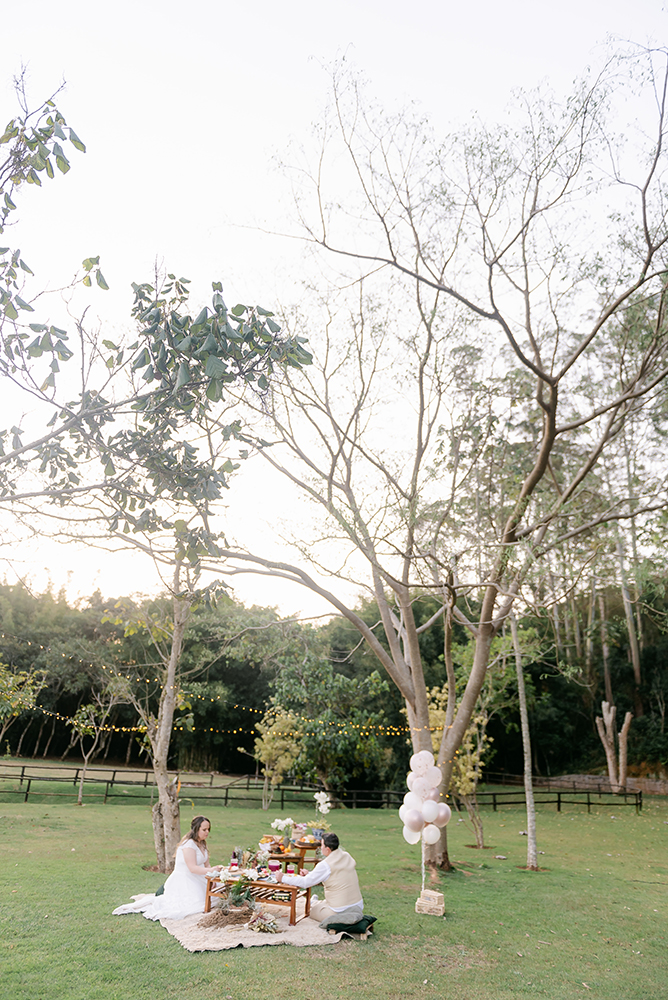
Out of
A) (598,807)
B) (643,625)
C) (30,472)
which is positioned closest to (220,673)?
(598,807)

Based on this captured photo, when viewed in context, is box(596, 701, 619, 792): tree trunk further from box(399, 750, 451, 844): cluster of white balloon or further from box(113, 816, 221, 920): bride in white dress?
box(113, 816, 221, 920): bride in white dress

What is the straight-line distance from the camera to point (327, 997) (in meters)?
4.25

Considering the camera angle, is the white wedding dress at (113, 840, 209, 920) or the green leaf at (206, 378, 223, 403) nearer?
the green leaf at (206, 378, 223, 403)

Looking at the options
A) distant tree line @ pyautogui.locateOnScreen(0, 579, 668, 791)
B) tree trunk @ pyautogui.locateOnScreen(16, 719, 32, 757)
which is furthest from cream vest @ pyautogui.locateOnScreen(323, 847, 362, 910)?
tree trunk @ pyautogui.locateOnScreen(16, 719, 32, 757)

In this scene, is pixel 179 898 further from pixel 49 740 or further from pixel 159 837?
pixel 49 740

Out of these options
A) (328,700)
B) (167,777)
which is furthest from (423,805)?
(328,700)

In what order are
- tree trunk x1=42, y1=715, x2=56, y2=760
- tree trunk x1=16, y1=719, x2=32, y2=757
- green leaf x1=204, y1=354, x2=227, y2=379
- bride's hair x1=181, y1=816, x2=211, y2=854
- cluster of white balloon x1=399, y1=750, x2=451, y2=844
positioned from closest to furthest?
1. green leaf x1=204, y1=354, x2=227, y2=379
2. bride's hair x1=181, y1=816, x2=211, y2=854
3. cluster of white balloon x1=399, y1=750, x2=451, y2=844
4. tree trunk x1=16, y1=719, x2=32, y2=757
5. tree trunk x1=42, y1=715, x2=56, y2=760

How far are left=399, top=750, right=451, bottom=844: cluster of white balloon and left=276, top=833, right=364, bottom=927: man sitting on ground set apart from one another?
1.33m

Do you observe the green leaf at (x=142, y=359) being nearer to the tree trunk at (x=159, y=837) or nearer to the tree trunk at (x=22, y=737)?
the tree trunk at (x=159, y=837)

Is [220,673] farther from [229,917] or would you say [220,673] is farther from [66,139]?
[66,139]

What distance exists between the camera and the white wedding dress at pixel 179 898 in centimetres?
569

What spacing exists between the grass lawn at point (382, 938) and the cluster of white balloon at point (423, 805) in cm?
76

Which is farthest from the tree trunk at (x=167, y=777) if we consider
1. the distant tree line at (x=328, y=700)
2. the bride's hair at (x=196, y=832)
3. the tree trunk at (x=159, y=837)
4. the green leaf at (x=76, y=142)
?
the distant tree line at (x=328, y=700)

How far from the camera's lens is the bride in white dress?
18.7 ft
